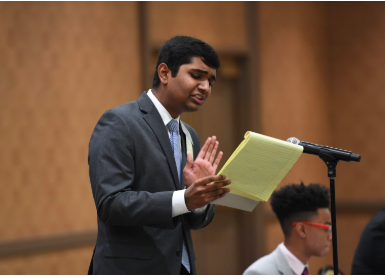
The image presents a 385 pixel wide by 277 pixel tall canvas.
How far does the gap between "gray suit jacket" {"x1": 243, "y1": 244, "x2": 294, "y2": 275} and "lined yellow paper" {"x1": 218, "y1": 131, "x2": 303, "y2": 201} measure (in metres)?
0.92

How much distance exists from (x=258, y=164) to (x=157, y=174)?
0.39 m

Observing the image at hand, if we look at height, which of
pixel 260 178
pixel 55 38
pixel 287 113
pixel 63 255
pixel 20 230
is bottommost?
pixel 63 255

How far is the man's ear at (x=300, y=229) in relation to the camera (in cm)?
267

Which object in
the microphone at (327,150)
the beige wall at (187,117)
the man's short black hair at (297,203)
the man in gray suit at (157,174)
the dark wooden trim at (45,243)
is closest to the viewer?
the man in gray suit at (157,174)

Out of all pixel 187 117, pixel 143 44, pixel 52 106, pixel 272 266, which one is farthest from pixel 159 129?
pixel 187 117

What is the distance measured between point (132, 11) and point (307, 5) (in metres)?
2.50

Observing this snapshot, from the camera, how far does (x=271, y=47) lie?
18.4ft

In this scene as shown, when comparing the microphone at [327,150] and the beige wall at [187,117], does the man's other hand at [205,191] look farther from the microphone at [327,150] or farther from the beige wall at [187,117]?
the beige wall at [187,117]

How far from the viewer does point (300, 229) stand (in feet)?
8.80

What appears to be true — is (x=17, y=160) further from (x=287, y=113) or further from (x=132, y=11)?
(x=287, y=113)

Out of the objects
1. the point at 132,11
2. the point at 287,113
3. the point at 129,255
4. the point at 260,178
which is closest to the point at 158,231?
the point at 129,255

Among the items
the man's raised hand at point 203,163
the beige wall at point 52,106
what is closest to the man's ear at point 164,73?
the man's raised hand at point 203,163

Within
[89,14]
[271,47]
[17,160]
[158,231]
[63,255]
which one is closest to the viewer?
[158,231]

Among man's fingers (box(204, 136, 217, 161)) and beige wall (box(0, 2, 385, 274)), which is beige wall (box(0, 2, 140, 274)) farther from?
man's fingers (box(204, 136, 217, 161))
